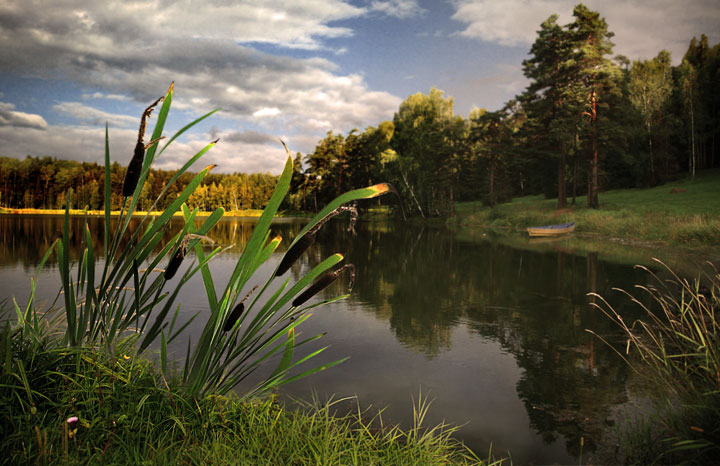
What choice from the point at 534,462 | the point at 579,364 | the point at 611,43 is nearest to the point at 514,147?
the point at 611,43

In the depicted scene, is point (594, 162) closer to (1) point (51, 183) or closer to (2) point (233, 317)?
(2) point (233, 317)

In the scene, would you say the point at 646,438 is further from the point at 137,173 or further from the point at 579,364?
the point at 137,173

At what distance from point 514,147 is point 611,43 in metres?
11.0

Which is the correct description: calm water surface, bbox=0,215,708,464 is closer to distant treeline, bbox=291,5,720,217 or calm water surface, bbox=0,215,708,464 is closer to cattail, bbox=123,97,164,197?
cattail, bbox=123,97,164,197

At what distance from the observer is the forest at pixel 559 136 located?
2944 cm

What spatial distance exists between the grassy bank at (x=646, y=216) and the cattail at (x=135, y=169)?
19.9m

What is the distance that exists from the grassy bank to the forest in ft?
8.56

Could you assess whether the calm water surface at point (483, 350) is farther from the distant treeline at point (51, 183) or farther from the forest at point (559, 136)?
the distant treeline at point (51, 183)

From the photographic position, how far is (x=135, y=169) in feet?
7.00

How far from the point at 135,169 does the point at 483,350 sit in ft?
16.6

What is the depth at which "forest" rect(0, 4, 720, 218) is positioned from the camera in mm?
29438

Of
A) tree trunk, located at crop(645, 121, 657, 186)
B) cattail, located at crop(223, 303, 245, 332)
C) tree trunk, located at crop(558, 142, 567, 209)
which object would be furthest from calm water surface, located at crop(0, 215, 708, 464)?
tree trunk, located at crop(645, 121, 657, 186)

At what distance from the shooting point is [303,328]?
667 centimetres

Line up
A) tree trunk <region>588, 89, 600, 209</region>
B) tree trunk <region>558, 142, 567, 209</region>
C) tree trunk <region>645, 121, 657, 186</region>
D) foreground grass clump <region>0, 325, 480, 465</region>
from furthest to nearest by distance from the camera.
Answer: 1. tree trunk <region>645, 121, 657, 186</region>
2. tree trunk <region>558, 142, 567, 209</region>
3. tree trunk <region>588, 89, 600, 209</region>
4. foreground grass clump <region>0, 325, 480, 465</region>
